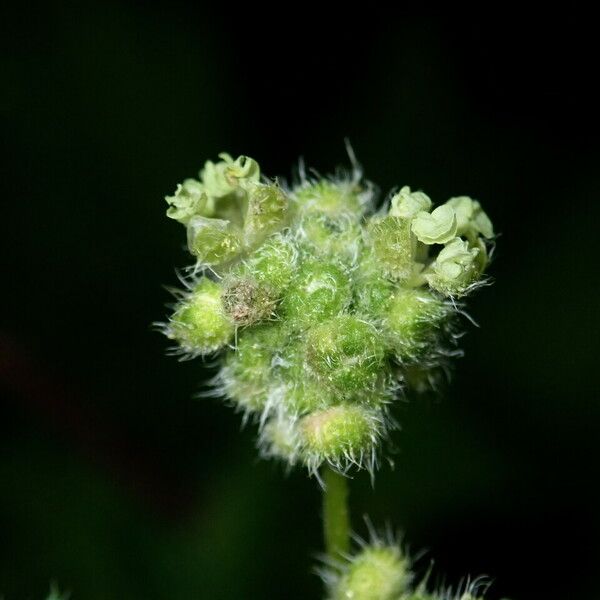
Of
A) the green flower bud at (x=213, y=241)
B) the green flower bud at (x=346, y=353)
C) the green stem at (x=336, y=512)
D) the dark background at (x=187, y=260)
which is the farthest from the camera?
the dark background at (x=187, y=260)

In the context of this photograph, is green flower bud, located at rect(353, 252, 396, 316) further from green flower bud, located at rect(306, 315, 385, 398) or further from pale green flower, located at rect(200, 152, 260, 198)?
pale green flower, located at rect(200, 152, 260, 198)

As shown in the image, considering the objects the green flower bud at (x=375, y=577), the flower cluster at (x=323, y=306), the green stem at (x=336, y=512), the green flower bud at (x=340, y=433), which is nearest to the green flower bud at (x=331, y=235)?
the flower cluster at (x=323, y=306)

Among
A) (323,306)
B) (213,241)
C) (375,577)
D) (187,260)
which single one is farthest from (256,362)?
(187,260)

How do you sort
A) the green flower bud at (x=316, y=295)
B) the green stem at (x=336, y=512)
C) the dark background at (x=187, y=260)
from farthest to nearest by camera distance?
1. the dark background at (x=187, y=260)
2. the green stem at (x=336, y=512)
3. the green flower bud at (x=316, y=295)

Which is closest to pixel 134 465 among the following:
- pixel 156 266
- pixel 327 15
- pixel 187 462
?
pixel 187 462

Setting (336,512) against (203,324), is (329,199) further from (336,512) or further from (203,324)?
(336,512)

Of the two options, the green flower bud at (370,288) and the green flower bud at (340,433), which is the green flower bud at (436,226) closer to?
the green flower bud at (370,288)

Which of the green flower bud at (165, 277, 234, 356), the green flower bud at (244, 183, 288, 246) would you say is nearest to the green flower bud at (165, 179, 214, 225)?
the green flower bud at (244, 183, 288, 246)

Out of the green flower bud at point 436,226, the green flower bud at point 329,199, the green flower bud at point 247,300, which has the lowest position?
the green flower bud at point 247,300
